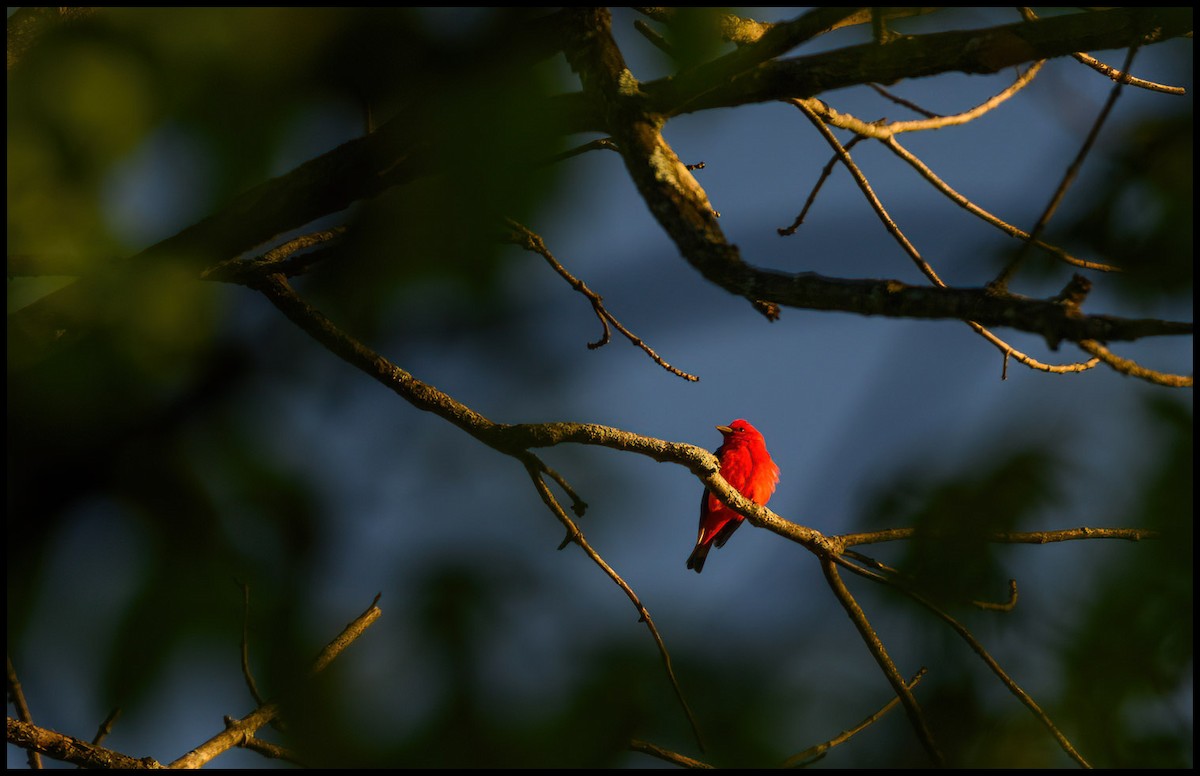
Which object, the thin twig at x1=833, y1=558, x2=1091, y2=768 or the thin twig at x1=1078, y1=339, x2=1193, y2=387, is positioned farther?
the thin twig at x1=1078, y1=339, x2=1193, y2=387

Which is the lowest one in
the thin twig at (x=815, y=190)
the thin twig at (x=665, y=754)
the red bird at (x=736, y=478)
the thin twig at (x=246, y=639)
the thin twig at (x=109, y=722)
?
the thin twig at (x=109, y=722)

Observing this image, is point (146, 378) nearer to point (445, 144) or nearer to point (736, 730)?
point (445, 144)

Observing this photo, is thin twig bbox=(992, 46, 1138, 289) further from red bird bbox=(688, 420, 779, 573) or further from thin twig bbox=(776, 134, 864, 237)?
red bird bbox=(688, 420, 779, 573)

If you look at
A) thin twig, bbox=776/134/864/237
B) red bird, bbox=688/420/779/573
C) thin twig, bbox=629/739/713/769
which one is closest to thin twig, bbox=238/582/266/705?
thin twig, bbox=629/739/713/769

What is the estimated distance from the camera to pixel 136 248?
2.97 ft

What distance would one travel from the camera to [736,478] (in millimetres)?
9078

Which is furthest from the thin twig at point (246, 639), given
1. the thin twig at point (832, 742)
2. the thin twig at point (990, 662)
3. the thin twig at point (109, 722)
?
the thin twig at point (990, 662)

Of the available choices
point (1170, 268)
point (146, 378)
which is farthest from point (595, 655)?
point (1170, 268)

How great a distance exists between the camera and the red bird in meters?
9.03

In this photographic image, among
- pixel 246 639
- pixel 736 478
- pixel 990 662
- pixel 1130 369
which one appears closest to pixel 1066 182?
pixel 1130 369

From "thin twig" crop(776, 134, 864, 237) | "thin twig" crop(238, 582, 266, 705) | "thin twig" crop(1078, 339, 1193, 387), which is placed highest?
"thin twig" crop(776, 134, 864, 237)

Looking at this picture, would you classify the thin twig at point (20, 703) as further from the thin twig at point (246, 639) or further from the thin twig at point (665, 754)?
the thin twig at point (665, 754)

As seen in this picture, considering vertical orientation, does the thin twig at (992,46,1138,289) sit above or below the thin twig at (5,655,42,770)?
above

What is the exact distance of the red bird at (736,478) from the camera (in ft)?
29.6
